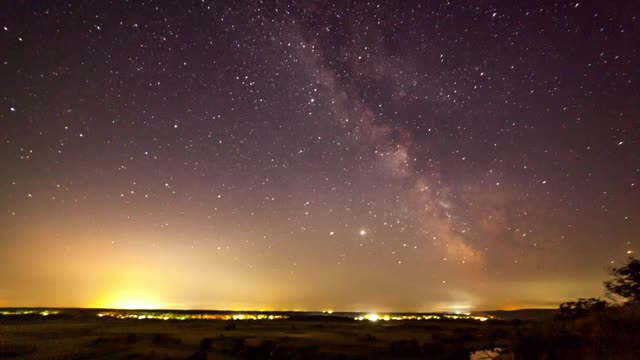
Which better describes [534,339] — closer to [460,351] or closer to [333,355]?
[460,351]

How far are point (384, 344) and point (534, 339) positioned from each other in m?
12.3

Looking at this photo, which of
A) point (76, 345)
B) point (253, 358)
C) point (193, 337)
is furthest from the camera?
point (193, 337)

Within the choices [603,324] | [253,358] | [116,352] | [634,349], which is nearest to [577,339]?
[603,324]

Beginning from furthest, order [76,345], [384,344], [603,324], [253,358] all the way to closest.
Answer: [384,344]
[76,345]
[253,358]
[603,324]

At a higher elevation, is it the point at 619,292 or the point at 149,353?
the point at 619,292

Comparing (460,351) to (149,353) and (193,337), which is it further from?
(193,337)

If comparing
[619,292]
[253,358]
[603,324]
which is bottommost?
[253,358]

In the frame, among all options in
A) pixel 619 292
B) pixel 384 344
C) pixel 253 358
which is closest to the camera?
pixel 619 292

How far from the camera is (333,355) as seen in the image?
64.7ft

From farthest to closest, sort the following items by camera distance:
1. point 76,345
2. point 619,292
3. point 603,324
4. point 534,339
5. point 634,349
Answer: point 76,345, point 619,292, point 534,339, point 603,324, point 634,349

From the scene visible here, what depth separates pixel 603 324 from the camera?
12211 millimetres

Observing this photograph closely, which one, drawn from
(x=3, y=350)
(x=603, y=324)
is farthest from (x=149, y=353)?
(x=603, y=324)

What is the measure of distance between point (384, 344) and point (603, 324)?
13.9 meters

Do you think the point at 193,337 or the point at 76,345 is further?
the point at 193,337
